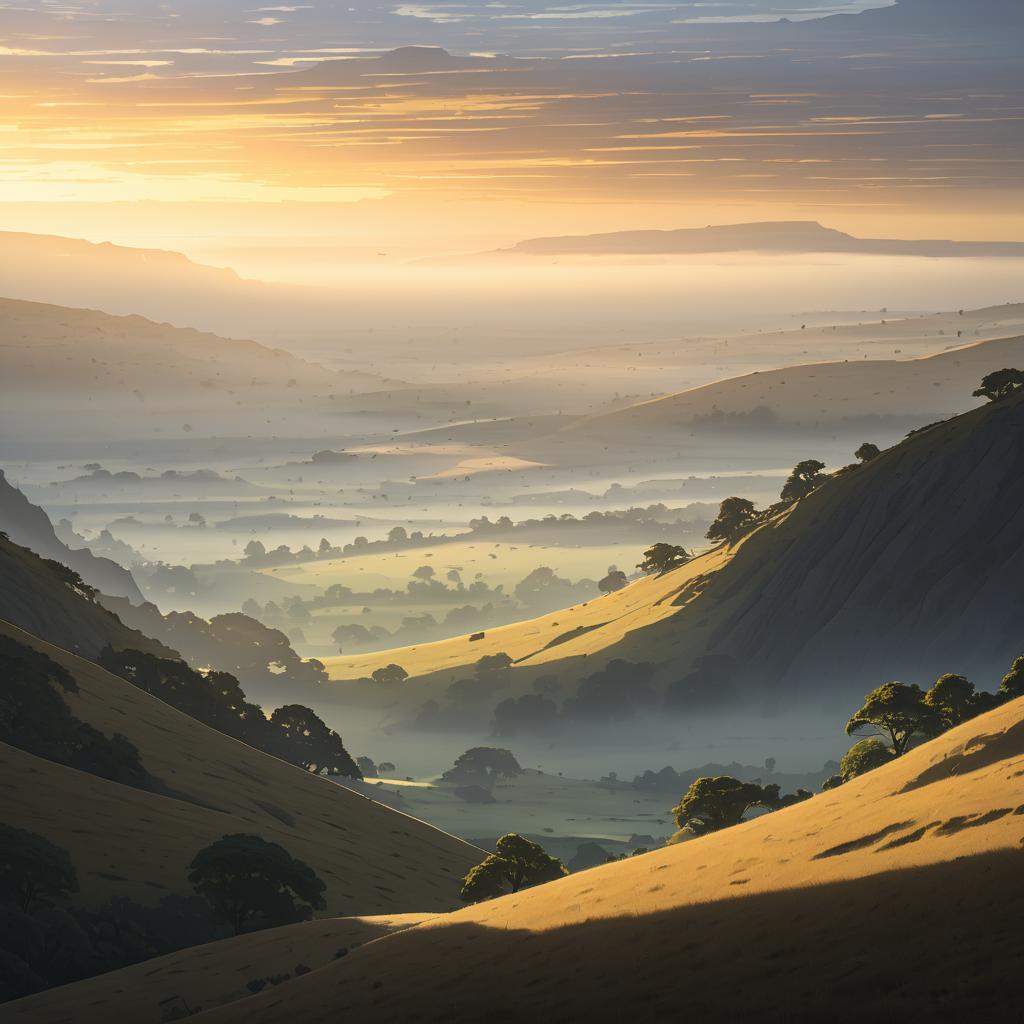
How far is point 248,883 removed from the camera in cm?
7319

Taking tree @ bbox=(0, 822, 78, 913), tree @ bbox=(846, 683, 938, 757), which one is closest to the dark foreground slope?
tree @ bbox=(0, 822, 78, 913)

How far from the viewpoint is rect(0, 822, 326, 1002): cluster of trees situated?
202 ft

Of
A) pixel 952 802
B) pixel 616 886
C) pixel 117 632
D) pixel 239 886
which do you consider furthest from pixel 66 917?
pixel 117 632

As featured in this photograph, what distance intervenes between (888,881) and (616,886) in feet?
43.4

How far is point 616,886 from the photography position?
1821 inches

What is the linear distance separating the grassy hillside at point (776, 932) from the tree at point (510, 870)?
35.7m

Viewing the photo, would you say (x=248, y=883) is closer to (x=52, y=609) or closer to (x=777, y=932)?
(x=777, y=932)

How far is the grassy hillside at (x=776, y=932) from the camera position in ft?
93.3

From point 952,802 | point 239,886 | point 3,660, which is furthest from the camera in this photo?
point 3,660

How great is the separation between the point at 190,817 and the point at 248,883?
14.6 metres

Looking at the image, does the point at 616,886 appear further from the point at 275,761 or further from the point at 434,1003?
the point at 275,761

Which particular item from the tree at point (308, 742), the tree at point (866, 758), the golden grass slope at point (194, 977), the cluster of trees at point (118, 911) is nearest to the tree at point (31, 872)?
the cluster of trees at point (118, 911)

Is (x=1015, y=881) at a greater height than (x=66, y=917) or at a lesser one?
lesser

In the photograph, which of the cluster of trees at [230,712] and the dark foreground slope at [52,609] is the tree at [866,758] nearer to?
the cluster of trees at [230,712]
